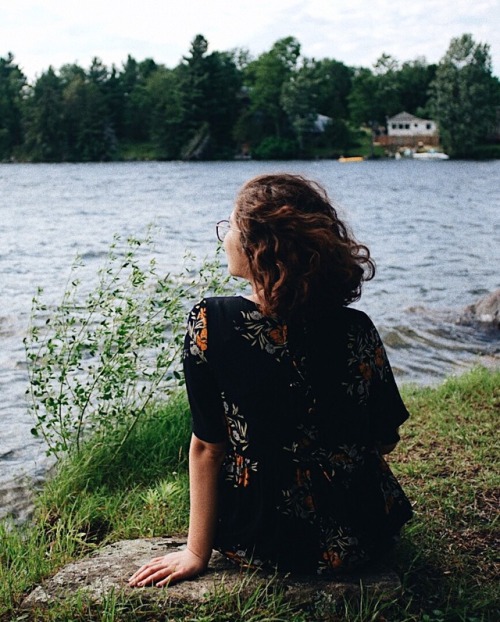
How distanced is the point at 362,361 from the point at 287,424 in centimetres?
32

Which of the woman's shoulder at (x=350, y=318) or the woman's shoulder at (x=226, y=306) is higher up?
the woman's shoulder at (x=226, y=306)

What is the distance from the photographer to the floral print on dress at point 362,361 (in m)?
2.53

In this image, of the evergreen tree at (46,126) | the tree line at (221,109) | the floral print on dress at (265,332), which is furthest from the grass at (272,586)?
the evergreen tree at (46,126)

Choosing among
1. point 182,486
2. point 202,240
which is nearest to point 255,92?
point 202,240

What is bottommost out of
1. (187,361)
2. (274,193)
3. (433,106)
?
(187,361)

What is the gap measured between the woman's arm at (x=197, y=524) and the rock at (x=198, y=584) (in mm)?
38

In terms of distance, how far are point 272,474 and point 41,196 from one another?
105 ft

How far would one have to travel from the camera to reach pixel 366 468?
8.52 ft

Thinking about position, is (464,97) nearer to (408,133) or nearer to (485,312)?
(408,133)

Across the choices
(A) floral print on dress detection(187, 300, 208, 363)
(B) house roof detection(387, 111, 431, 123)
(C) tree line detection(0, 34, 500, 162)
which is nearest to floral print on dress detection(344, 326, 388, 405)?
(A) floral print on dress detection(187, 300, 208, 363)

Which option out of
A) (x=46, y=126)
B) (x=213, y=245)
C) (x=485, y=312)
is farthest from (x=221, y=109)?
(x=485, y=312)

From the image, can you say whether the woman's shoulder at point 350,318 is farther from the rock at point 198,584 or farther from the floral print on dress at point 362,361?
the rock at point 198,584

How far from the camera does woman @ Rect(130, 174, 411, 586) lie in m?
2.37

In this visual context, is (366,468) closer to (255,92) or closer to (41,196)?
(41,196)
